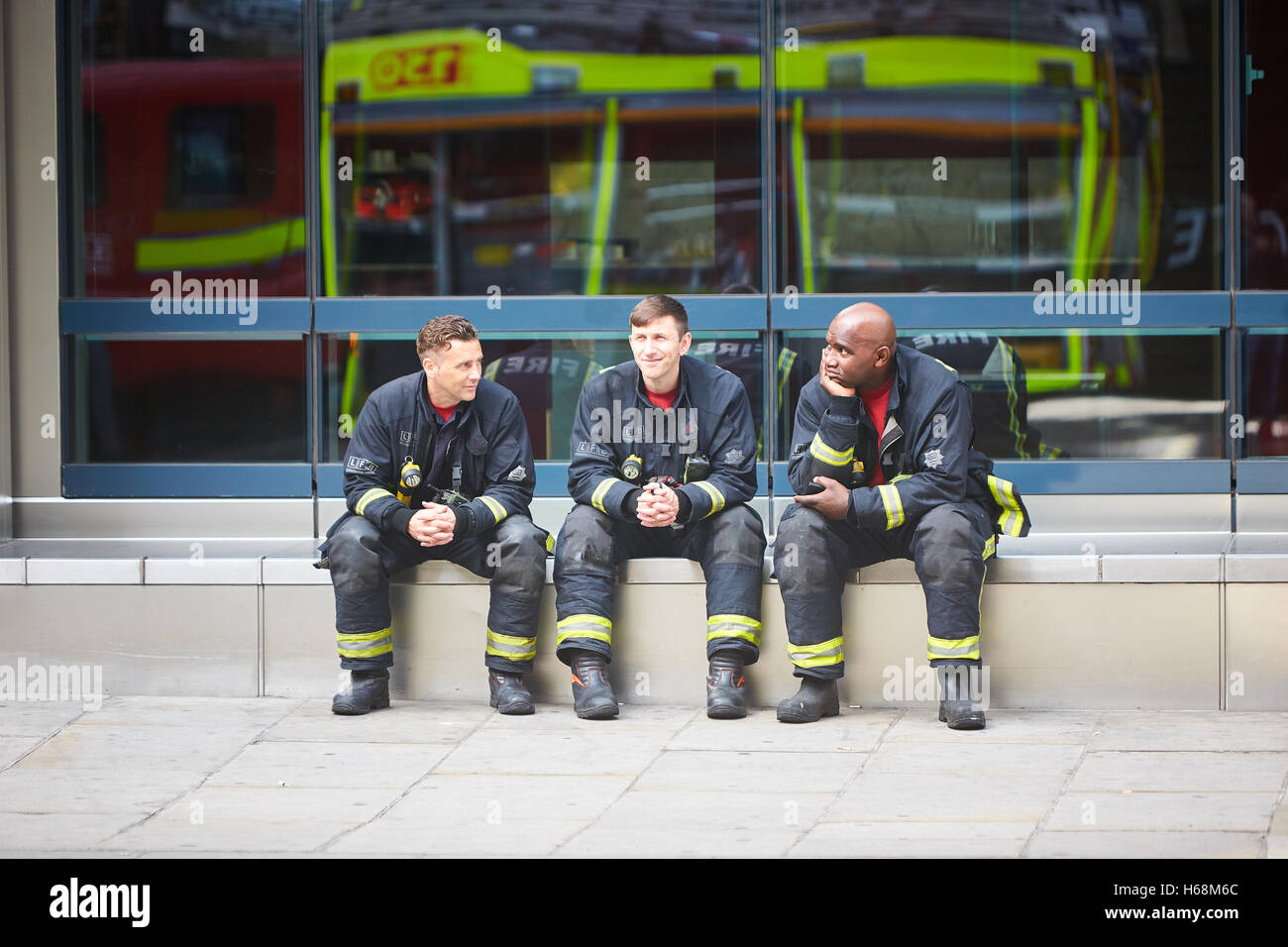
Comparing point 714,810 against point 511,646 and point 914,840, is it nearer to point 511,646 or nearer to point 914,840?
point 914,840

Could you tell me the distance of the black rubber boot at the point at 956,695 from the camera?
6.18 metres

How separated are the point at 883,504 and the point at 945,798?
134 cm

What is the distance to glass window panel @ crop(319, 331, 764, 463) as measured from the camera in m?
8.20

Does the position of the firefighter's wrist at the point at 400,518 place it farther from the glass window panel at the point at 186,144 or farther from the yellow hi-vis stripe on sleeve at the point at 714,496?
the glass window panel at the point at 186,144

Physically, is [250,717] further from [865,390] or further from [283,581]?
[865,390]

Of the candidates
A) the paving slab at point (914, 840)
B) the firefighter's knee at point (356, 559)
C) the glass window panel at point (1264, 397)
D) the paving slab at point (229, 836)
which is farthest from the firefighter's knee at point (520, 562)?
the glass window panel at point (1264, 397)

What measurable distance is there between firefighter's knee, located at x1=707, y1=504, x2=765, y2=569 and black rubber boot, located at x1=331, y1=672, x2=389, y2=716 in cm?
136

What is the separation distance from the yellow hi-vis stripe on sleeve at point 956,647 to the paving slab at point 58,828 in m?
2.82

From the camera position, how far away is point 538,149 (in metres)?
8.20

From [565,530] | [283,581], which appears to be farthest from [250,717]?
[565,530]

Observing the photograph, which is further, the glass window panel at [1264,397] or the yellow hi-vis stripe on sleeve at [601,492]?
the glass window panel at [1264,397]

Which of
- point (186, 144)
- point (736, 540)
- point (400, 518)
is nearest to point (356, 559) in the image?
point (400, 518)

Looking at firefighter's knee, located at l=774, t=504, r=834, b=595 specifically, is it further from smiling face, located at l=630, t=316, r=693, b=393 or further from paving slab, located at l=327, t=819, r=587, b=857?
paving slab, located at l=327, t=819, r=587, b=857

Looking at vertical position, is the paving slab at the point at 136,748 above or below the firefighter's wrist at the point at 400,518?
below
